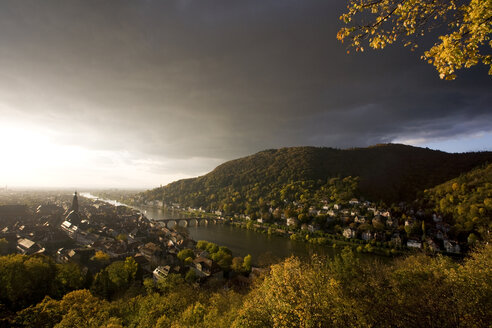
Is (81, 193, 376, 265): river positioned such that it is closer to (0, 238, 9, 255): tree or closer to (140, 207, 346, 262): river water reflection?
(140, 207, 346, 262): river water reflection

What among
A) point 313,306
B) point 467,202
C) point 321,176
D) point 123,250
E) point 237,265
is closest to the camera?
point 313,306

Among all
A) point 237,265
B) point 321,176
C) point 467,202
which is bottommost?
point 237,265

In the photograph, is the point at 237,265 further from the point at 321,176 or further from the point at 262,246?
the point at 321,176

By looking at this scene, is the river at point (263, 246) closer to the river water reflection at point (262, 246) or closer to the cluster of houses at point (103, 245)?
the river water reflection at point (262, 246)

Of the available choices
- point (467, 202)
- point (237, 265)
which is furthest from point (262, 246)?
point (467, 202)

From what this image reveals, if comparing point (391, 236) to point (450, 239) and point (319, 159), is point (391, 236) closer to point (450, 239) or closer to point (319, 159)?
point (450, 239)

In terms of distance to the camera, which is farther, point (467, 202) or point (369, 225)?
point (369, 225)

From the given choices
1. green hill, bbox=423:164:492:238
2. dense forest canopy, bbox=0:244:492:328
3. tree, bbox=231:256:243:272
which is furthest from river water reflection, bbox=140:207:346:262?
green hill, bbox=423:164:492:238
